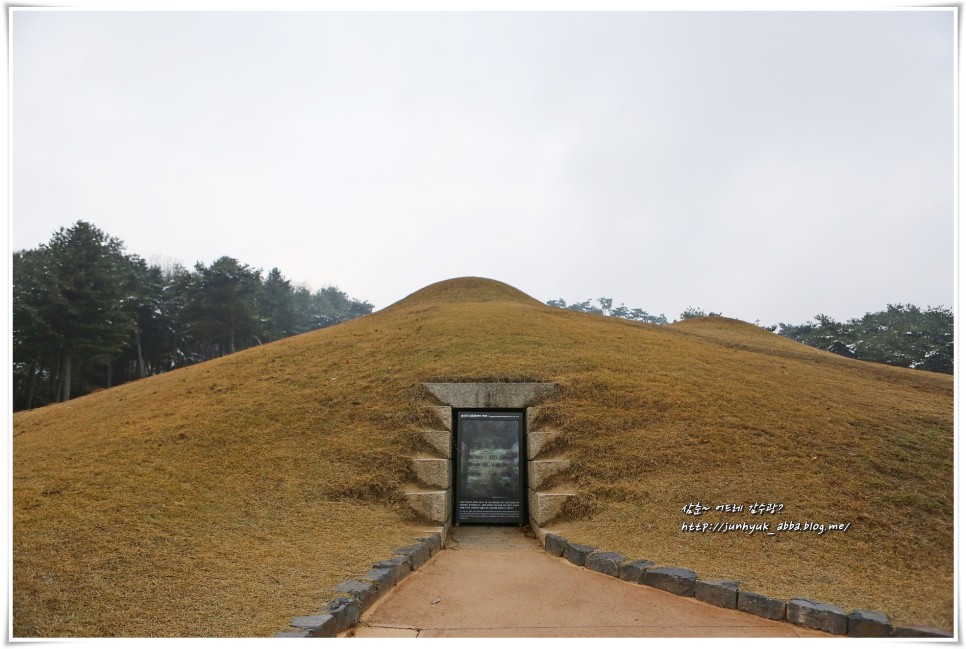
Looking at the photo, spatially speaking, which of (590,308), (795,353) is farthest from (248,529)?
(590,308)

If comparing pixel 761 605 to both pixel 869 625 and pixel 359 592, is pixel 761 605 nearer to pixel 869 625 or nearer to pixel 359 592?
pixel 869 625

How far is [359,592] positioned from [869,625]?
3939 mm

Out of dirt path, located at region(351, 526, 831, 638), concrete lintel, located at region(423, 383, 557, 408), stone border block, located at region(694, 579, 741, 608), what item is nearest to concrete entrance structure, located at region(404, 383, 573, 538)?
concrete lintel, located at region(423, 383, 557, 408)

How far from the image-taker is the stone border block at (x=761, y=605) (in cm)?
→ 468

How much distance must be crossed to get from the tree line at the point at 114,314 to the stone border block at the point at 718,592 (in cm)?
1991

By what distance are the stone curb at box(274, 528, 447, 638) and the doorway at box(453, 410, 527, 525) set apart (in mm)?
1340

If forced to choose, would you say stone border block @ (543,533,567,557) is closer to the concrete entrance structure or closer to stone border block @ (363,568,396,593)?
the concrete entrance structure

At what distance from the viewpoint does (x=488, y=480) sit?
329 inches

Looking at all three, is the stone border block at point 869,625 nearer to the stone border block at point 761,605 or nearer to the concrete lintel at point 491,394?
the stone border block at point 761,605

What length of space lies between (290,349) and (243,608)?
33.2 feet

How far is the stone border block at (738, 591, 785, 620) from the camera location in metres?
4.68

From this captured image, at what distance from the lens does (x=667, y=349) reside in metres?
13.4

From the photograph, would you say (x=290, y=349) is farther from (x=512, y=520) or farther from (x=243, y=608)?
(x=243, y=608)

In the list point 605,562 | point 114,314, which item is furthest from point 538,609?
point 114,314
